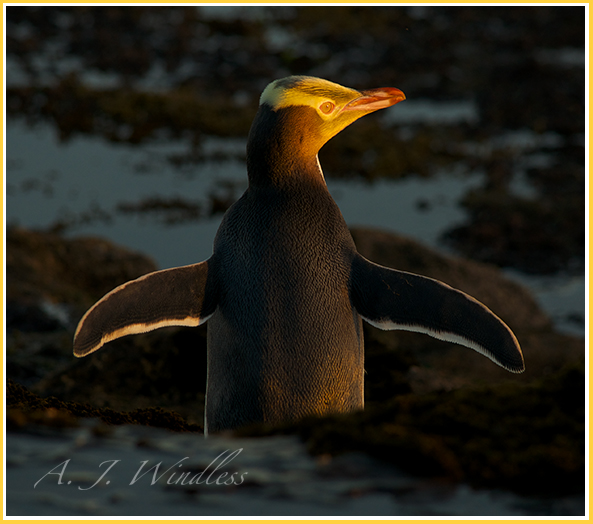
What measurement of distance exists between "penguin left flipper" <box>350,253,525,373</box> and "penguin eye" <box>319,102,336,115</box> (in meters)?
0.74

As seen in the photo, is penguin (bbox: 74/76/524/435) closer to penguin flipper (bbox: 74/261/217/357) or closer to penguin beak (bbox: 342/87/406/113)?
penguin flipper (bbox: 74/261/217/357)

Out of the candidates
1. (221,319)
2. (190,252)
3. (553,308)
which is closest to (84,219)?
(190,252)

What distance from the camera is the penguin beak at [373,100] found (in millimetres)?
3691

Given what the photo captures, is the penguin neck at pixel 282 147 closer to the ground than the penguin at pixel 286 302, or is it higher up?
higher up

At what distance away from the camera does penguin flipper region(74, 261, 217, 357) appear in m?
3.09

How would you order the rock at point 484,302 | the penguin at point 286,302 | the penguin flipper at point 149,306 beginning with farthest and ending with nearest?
the rock at point 484,302
the penguin at point 286,302
the penguin flipper at point 149,306

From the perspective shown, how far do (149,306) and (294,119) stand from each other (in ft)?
3.56

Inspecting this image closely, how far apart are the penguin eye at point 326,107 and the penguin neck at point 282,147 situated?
0.06m

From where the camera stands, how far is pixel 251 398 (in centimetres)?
322

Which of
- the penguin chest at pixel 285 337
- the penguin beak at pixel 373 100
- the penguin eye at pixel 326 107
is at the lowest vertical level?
the penguin chest at pixel 285 337

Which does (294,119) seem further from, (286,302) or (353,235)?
(353,235)

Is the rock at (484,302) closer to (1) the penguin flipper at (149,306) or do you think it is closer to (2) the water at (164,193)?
(2) the water at (164,193)

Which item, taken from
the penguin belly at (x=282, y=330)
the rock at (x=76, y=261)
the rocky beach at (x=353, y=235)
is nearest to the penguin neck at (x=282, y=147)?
the penguin belly at (x=282, y=330)

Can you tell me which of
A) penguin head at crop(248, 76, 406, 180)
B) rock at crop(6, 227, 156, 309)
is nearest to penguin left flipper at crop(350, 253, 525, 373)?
penguin head at crop(248, 76, 406, 180)
